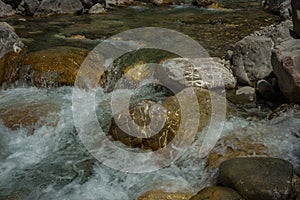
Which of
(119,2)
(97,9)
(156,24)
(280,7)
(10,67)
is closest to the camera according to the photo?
(10,67)

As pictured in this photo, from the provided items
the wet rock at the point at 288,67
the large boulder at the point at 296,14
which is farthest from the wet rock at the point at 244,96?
the large boulder at the point at 296,14

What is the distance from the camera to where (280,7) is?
1465cm

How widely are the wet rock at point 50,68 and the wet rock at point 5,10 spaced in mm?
8707

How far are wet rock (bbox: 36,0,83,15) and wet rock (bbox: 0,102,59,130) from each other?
9.89m

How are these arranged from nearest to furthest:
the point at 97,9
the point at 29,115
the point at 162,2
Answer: the point at 29,115
the point at 97,9
the point at 162,2

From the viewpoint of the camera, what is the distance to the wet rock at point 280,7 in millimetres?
13734

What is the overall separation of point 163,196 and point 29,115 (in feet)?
11.1

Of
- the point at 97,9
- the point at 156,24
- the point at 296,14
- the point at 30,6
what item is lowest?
the point at 156,24

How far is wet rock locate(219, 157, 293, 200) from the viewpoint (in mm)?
4062

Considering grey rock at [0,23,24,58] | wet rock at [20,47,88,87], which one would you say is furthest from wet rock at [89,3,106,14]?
wet rock at [20,47,88,87]

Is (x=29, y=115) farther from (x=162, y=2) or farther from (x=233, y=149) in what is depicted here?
(x=162, y=2)

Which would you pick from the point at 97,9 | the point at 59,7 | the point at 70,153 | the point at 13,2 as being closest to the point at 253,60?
the point at 70,153

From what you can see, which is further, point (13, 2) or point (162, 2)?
point (162, 2)

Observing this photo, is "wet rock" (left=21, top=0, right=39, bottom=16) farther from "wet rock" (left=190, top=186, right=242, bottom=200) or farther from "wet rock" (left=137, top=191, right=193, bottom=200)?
"wet rock" (left=190, top=186, right=242, bottom=200)
